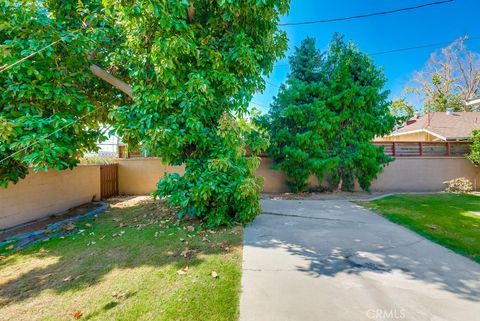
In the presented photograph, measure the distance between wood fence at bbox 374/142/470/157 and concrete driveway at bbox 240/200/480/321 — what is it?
6422 mm

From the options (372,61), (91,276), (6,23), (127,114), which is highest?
(372,61)

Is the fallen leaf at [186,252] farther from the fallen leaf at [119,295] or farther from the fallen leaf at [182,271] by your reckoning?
the fallen leaf at [119,295]

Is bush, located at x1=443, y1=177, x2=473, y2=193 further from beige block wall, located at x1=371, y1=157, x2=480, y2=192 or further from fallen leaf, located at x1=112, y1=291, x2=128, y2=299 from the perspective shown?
fallen leaf, located at x1=112, y1=291, x2=128, y2=299

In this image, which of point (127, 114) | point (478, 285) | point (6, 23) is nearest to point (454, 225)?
point (478, 285)

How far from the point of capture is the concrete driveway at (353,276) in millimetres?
2154

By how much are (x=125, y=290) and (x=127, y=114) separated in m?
3.24

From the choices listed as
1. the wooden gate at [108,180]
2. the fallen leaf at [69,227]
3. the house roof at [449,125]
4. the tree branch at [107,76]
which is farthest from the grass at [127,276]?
the house roof at [449,125]

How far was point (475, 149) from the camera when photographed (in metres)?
9.62

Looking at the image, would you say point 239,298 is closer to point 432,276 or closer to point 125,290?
point 125,290

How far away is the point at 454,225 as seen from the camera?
4762 mm

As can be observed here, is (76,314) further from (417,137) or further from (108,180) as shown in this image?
(417,137)

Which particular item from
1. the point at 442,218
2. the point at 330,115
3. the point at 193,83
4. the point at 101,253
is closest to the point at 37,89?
the point at 193,83

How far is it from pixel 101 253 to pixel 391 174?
34.2ft

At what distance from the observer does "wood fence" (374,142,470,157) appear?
392 inches
